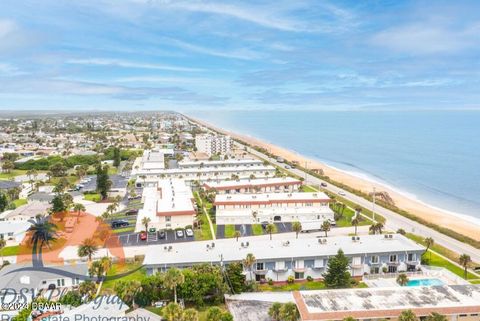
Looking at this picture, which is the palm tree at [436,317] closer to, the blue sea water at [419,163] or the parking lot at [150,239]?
the parking lot at [150,239]

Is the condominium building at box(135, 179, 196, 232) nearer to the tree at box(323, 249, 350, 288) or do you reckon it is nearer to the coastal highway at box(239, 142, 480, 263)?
the tree at box(323, 249, 350, 288)

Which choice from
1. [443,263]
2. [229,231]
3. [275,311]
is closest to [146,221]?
[229,231]

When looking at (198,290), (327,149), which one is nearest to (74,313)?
(198,290)

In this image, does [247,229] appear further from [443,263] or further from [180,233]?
[443,263]

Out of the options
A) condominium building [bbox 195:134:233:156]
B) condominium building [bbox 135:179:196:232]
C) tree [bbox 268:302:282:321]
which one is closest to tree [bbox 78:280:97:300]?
tree [bbox 268:302:282:321]

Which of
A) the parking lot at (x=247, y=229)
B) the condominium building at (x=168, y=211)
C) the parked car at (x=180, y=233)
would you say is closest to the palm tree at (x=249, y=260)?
the parking lot at (x=247, y=229)
